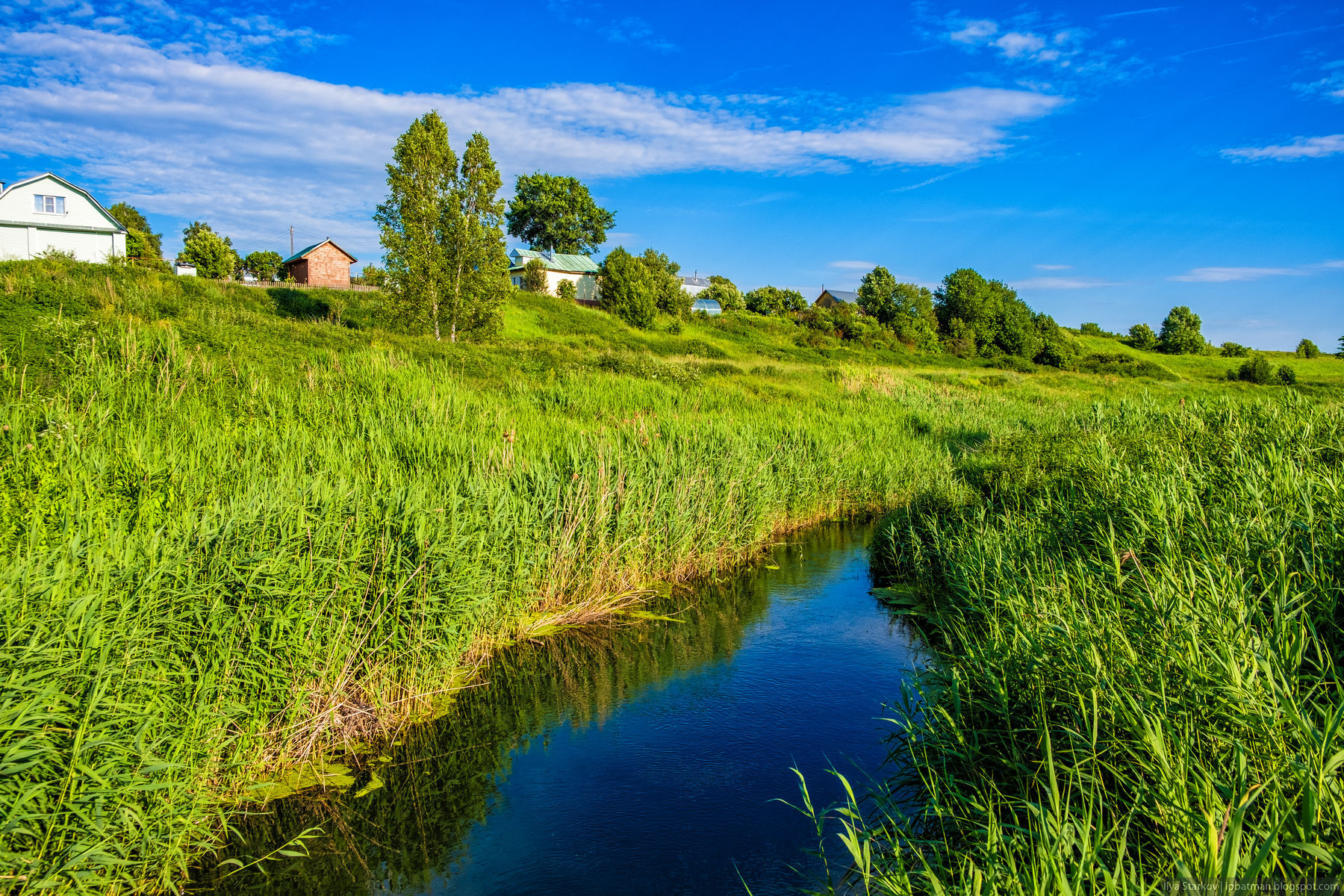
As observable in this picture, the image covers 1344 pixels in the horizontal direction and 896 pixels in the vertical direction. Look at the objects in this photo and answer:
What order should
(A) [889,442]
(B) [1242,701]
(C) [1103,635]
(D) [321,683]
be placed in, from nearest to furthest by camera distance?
(B) [1242,701], (C) [1103,635], (D) [321,683], (A) [889,442]

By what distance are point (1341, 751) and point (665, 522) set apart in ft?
25.9

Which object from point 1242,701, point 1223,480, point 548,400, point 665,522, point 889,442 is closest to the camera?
point 1242,701

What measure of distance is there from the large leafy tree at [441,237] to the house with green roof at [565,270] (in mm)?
34696

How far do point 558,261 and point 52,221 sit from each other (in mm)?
37893

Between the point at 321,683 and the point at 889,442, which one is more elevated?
the point at 889,442

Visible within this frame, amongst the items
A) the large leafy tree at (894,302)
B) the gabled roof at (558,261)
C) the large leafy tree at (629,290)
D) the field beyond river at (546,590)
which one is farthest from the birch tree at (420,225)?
the large leafy tree at (894,302)

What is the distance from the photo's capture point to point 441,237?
3009cm

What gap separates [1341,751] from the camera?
277 cm

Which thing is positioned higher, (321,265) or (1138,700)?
(321,265)

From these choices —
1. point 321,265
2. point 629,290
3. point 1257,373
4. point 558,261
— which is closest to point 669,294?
point 629,290

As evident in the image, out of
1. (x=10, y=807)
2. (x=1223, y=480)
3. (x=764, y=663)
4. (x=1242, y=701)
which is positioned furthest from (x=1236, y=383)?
(x=10, y=807)

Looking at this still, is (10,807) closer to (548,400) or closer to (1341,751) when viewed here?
(1341,751)

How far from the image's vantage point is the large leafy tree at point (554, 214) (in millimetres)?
83750

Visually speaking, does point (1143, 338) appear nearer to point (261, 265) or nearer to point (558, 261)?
point (558, 261)
